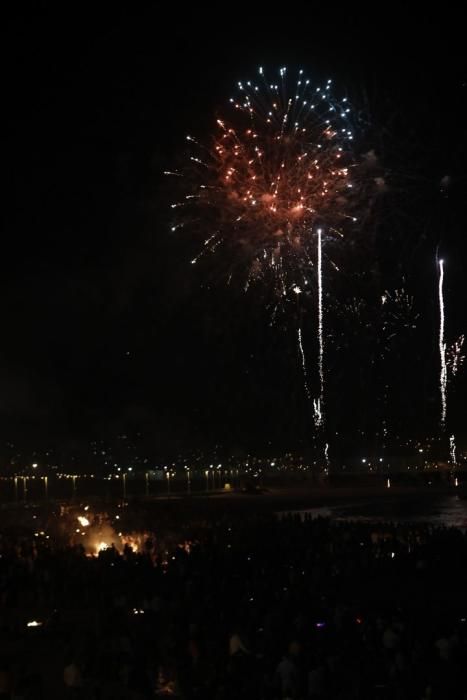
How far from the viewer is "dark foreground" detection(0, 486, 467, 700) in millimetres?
10172

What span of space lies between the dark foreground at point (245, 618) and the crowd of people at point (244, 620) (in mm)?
28

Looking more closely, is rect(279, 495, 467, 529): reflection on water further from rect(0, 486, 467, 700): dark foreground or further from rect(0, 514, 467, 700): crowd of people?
rect(0, 514, 467, 700): crowd of people

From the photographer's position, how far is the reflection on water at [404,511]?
30297 millimetres

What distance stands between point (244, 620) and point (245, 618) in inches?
2.3

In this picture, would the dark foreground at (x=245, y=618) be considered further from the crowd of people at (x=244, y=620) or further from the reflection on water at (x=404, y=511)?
the reflection on water at (x=404, y=511)

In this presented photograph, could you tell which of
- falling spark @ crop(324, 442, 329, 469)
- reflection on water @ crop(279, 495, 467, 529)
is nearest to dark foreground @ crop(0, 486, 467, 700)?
reflection on water @ crop(279, 495, 467, 529)

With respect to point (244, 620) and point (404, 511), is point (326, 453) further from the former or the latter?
point (244, 620)

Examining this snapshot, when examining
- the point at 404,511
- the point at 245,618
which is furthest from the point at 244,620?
the point at 404,511

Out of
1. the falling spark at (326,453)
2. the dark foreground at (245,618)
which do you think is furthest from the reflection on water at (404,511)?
the falling spark at (326,453)

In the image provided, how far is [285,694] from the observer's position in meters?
9.45

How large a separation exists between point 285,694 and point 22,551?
12004 mm

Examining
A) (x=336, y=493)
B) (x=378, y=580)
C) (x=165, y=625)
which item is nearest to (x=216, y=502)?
(x=336, y=493)

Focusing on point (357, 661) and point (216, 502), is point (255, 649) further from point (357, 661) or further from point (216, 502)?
point (216, 502)

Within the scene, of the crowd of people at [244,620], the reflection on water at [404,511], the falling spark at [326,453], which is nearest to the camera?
the crowd of people at [244,620]
